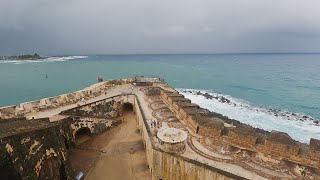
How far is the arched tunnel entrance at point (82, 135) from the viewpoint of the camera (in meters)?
23.4

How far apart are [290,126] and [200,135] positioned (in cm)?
A: 2420

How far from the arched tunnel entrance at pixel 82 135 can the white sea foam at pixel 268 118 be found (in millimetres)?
23277

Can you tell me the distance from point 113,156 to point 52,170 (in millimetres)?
5910

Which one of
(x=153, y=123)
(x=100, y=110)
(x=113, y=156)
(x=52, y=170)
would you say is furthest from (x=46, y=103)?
(x=153, y=123)

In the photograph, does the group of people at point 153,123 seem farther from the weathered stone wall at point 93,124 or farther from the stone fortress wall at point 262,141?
the weathered stone wall at point 93,124

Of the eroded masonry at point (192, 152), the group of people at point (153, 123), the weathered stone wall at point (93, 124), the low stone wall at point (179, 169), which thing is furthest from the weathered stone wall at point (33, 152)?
the weathered stone wall at point (93, 124)

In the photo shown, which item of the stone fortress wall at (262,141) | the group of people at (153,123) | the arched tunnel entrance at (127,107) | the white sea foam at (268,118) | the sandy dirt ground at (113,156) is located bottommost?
the white sea foam at (268,118)

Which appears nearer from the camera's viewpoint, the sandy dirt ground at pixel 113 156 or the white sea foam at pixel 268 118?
the sandy dirt ground at pixel 113 156

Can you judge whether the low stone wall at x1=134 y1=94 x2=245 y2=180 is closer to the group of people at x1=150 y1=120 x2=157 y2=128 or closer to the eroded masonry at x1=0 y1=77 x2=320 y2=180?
the eroded masonry at x1=0 y1=77 x2=320 y2=180

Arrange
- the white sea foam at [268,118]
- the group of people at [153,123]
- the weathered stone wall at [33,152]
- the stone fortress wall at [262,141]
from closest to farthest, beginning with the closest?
the weathered stone wall at [33,152] < the stone fortress wall at [262,141] < the group of people at [153,123] < the white sea foam at [268,118]

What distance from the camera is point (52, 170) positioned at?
1484 cm

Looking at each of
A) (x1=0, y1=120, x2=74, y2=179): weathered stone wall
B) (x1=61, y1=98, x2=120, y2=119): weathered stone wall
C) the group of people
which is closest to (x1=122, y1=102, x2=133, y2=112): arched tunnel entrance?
(x1=61, y1=98, x2=120, y2=119): weathered stone wall

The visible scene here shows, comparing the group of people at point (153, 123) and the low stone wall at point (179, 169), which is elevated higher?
the group of people at point (153, 123)

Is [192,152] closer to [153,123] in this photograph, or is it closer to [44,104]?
[153,123]
